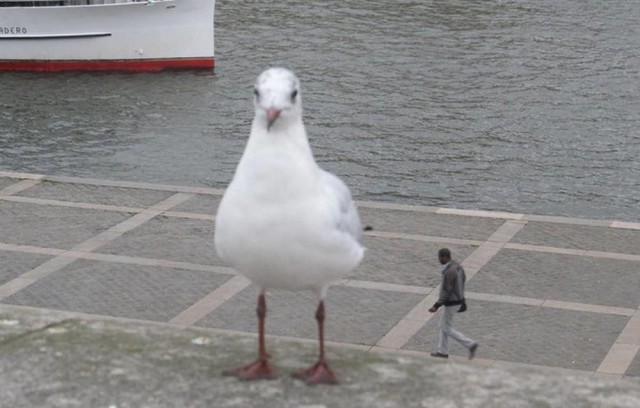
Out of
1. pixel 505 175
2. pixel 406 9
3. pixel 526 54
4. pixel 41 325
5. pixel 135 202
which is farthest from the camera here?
pixel 406 9

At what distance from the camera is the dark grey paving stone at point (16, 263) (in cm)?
1567

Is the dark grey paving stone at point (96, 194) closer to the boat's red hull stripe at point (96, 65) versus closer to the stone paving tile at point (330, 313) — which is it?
the stone paving tile at point (330, 313)

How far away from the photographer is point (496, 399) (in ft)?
16.7

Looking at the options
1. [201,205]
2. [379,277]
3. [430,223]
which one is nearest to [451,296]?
[379,277]

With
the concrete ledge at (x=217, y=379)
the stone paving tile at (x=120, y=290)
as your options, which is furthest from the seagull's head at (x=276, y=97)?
the stone paving tile at (x=120, y=290)

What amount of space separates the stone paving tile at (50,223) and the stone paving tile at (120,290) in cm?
123

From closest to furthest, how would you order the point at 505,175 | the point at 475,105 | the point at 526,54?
the point at 505,175
the point at 475,105
the point at 526,54

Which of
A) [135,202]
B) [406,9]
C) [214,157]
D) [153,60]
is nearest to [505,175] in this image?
[214,157]

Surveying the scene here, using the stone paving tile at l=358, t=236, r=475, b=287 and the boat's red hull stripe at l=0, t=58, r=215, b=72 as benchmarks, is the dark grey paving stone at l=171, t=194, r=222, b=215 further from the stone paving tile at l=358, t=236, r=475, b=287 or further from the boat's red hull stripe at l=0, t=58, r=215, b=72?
the boat's red hull stripe at l=0, t=58, r=215, b=72

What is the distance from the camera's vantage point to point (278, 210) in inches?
209

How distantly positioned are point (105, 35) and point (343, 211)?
33.5m

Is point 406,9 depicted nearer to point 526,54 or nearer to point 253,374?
point 526,54

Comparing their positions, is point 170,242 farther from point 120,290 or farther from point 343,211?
point 343,211

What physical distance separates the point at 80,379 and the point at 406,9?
1523 inches
